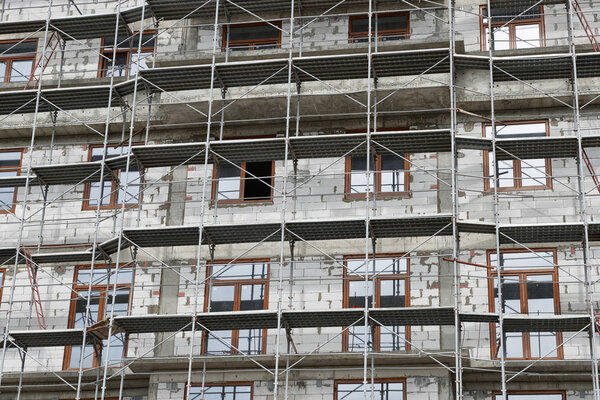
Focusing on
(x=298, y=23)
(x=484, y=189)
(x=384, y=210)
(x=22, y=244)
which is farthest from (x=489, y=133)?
(x=22, y=244)

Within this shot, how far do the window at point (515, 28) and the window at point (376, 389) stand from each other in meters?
9.57

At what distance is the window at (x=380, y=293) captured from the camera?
26953mm

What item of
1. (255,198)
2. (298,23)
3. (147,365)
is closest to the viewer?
(147,365)

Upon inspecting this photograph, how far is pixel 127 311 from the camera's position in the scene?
28.4 meters

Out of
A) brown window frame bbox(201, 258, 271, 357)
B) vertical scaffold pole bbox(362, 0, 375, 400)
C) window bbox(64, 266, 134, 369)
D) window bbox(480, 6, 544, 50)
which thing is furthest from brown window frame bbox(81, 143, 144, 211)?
window bbox(480, 6, 544, 50)

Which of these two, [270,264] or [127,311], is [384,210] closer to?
[270,264]

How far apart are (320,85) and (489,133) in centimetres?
463

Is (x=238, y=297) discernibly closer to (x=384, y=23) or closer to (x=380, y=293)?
(x=380, y=293)

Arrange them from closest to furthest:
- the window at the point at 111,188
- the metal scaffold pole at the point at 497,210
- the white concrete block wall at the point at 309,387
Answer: the metal scaffold pole at the point at 497,210 < the white concrete block wall at the point at 309,387 < the window at the point at 111,188

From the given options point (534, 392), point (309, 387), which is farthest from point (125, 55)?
point (534, 392)

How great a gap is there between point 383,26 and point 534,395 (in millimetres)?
11066

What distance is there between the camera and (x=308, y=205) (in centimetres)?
2866

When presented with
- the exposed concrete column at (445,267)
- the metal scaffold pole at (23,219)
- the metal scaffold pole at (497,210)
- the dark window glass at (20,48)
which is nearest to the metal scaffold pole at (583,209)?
the metal scaffold pole at (497,210)

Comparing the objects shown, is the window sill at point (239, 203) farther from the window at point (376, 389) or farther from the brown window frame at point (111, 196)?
the window at point (376, 389)
